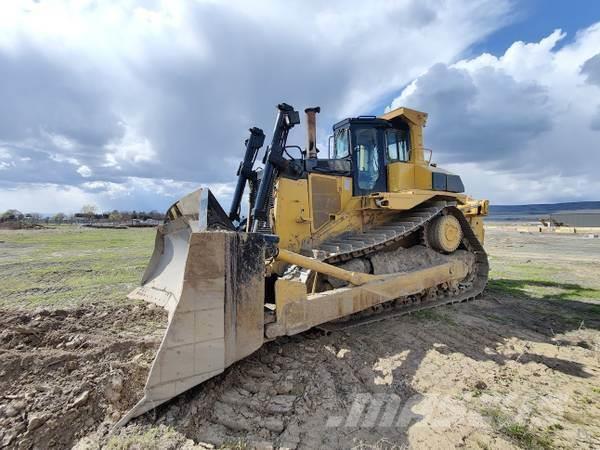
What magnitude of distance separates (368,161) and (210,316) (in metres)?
4.05

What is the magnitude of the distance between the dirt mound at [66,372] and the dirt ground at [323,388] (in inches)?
0.4

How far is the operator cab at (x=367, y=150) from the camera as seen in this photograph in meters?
5.92

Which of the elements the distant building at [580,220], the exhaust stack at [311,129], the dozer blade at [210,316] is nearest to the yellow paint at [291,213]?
the exhaust stack at [311,129]

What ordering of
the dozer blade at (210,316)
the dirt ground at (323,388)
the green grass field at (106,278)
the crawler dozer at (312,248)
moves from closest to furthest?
the dirt ground at (323,388)
the dozer blade at (210,316)
the crawler dozer at (312,248)
the green grass field at (106,278)

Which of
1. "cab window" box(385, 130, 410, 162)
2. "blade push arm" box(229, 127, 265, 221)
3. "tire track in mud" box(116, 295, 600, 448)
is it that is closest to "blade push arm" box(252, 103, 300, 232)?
"blade push arm" box(229, 127, 265, 221)

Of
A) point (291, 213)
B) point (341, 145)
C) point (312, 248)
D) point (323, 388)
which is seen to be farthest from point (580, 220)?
point (323, 388)

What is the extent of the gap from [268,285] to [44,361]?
7.54 feet

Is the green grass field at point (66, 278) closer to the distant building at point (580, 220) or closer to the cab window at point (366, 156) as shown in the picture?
the cab window at point (366, 156)

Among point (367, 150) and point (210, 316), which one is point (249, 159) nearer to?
point (367, 150)

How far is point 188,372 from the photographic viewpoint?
2791mm

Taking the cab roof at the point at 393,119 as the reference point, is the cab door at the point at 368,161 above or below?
below

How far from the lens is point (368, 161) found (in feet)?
19.7

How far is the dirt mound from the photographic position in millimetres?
2545

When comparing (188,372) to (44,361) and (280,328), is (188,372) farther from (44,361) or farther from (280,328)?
(44,361)
